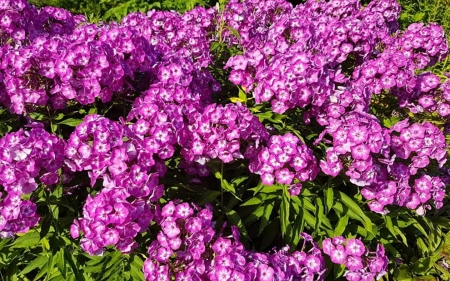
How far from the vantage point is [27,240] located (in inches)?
120

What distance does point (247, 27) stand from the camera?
4.68m

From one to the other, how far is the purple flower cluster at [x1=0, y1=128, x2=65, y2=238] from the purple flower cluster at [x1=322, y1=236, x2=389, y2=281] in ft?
5.46

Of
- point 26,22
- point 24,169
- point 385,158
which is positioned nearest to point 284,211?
point 385,158

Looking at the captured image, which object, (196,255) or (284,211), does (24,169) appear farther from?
(284,211)

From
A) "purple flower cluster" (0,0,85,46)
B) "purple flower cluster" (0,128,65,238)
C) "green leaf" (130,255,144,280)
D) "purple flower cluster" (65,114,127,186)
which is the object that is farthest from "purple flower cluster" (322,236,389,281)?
Answer: "purple flower cluster" (0,0,85,46)

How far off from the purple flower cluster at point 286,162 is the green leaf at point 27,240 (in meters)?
1.37

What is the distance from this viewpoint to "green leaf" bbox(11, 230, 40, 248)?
304cm

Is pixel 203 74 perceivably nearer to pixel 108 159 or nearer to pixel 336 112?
pixel 336 112

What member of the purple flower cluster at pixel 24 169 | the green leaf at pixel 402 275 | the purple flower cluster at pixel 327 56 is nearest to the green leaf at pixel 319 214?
the purple flower cluster at pixel 327 56

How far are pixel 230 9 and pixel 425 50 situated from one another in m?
1.76

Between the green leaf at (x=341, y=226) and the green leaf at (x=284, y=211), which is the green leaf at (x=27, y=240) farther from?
the green leaf at (x=341, y=226)

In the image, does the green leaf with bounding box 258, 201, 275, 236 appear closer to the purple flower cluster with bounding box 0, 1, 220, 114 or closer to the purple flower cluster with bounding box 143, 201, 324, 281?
the purple flower cluster with bounding box 143, 201, 324, 281

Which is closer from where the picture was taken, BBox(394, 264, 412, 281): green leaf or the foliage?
the foliage

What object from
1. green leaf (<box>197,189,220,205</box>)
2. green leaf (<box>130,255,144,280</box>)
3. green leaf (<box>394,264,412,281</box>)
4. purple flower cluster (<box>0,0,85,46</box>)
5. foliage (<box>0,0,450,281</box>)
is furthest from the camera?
purple flower cluster (<box>0,0,85,46</box>)
